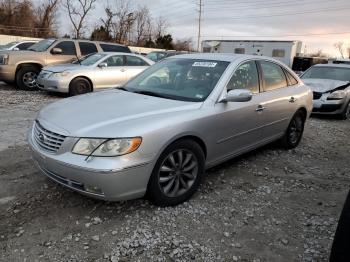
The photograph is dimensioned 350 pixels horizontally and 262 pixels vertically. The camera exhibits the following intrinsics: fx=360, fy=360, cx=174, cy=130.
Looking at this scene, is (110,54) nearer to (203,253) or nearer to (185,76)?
(185,76)

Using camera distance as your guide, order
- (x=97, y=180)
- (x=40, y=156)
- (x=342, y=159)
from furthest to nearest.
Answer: (x=342, y=159)
(x=40, y=156)
(x=97, y=180)

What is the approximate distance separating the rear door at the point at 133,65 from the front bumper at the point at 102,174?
7.83 meters

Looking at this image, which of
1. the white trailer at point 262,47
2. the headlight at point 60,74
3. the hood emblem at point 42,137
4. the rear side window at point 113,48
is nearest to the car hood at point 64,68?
the headlight at point 60,74

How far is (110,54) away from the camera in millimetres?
10773

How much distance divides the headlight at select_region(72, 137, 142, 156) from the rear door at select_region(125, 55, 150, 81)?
7.93 meters

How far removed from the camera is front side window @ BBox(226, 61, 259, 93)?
436 cm

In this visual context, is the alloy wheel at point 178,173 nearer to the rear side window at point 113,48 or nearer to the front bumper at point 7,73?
the front bumper at point 7,73

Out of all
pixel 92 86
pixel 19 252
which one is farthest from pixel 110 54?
pixel 19 252

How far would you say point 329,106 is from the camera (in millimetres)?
9461

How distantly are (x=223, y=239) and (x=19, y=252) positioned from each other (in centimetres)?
171

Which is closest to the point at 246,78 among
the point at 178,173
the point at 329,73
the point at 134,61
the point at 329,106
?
the point at 178,173

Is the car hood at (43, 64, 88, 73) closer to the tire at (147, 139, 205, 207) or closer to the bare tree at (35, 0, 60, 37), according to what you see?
the tire at (147, 139, 205, 207)

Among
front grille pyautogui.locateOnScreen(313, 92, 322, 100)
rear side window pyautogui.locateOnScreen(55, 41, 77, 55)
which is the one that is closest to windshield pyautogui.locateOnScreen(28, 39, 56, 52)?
rear side window pyautogui.locateOnScreen(55, 41, 77, 55)

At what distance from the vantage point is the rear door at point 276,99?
495cm
